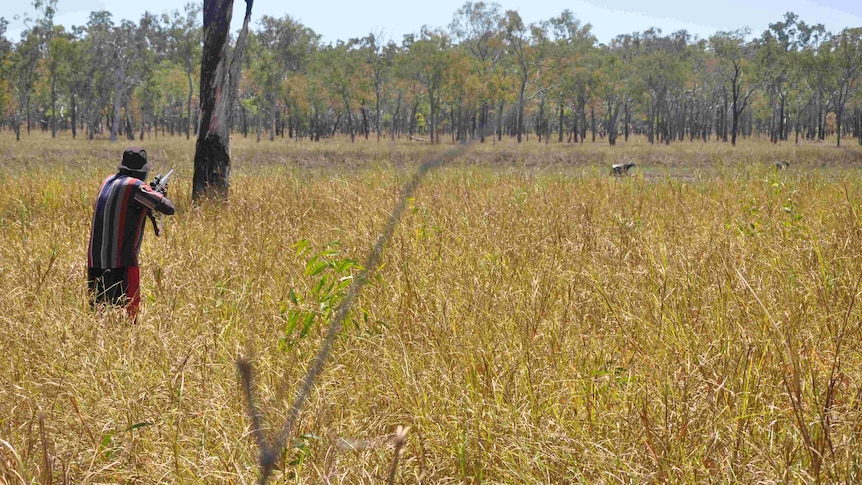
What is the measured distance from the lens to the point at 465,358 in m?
2.71

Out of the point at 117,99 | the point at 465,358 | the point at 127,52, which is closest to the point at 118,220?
the point at 465,358

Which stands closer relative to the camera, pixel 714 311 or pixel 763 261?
pixel 714 311

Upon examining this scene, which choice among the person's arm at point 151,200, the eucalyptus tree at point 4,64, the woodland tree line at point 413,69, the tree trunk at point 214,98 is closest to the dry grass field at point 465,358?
the person's arm at point 151,200

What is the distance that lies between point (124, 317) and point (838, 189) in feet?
22.1

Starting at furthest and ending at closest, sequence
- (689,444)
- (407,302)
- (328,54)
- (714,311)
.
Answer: (328,54)
(407,302)
(714,311)
(689,444)

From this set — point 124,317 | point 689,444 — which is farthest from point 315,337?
point 689,444

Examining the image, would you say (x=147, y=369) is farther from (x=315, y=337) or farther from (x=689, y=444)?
(x=689, y=444)

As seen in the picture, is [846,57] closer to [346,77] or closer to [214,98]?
[346,77]

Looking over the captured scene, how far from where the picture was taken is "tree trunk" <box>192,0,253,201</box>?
8.32 meters

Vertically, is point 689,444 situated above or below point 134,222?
below

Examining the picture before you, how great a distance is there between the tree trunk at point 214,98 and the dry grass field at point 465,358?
3.07 metres

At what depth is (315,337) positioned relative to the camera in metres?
3.25

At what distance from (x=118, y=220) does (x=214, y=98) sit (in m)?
4.95

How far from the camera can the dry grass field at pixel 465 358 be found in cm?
207
